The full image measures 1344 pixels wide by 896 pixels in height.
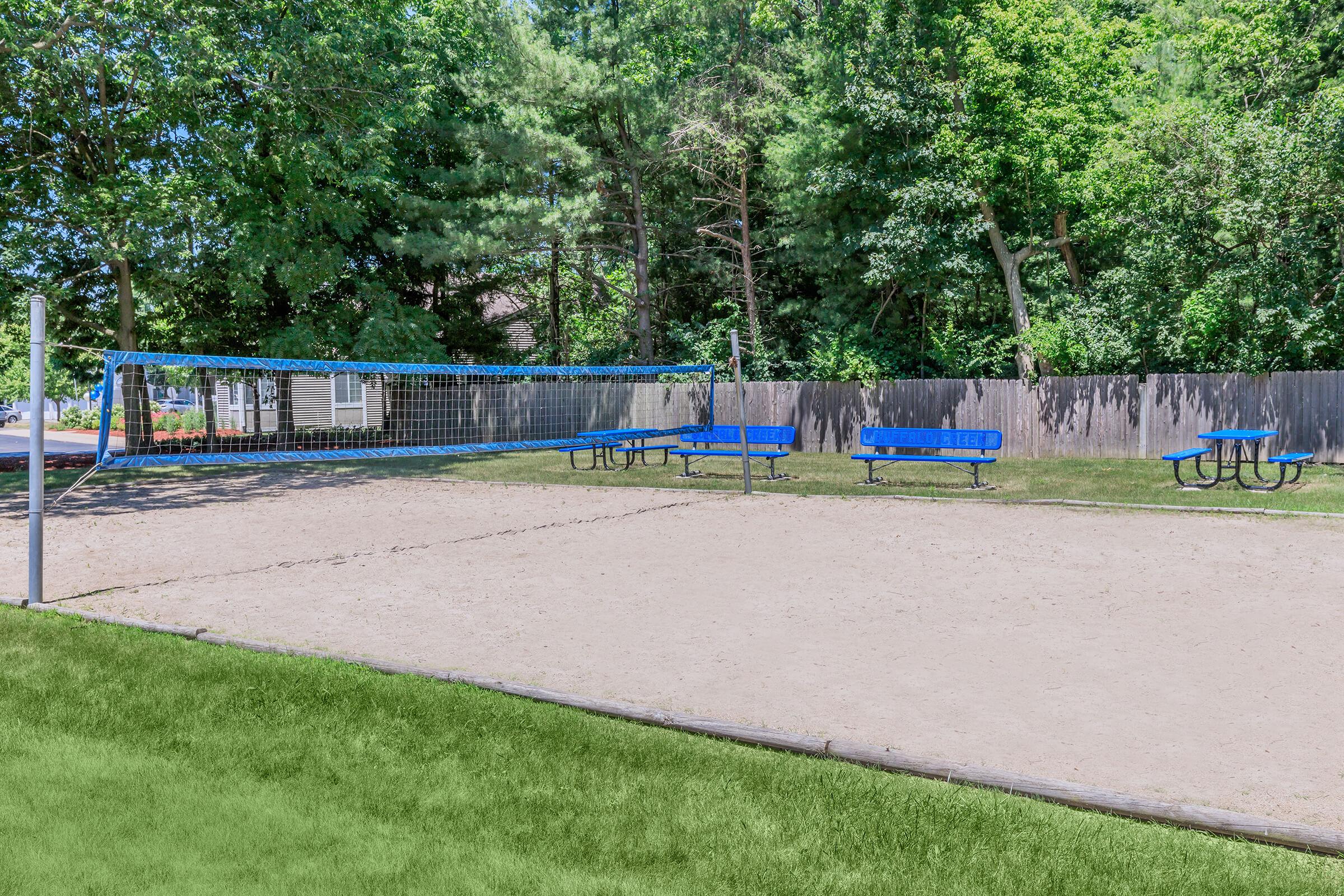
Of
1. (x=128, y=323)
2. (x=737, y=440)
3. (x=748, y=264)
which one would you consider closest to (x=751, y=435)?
(x=737, y=440)

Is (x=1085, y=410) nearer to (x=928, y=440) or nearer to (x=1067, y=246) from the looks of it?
(x=1067, y=246)

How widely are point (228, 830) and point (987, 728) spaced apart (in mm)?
3233

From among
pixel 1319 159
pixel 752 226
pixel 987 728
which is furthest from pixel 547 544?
pixel 752 226

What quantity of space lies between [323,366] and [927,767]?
51.0ft

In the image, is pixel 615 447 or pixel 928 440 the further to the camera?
pixel 615 447

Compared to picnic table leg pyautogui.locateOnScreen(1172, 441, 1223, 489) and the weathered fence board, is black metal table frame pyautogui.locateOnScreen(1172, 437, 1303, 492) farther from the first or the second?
the weathered fence board

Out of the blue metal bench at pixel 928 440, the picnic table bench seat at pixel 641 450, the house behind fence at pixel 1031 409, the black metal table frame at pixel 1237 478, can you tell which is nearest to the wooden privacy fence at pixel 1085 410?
the house behind fence at pixel 1031 409

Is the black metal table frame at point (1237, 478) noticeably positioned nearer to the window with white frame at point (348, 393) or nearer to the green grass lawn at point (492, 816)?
the green grass lawn at point (492, 816)

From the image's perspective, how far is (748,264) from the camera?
29.2m

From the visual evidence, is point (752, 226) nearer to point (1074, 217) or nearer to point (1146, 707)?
point (1074, 217)

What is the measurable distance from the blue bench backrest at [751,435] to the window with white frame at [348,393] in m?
20.9

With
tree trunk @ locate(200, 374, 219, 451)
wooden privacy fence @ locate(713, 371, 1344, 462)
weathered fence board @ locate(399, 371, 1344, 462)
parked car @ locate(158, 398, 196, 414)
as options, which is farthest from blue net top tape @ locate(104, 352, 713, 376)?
wooden privacy fence @ locate(713, 371, 1344, 462)

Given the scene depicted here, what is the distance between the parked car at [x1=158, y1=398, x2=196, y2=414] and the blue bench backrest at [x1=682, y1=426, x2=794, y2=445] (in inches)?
411

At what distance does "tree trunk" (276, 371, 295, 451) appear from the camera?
22484mm
